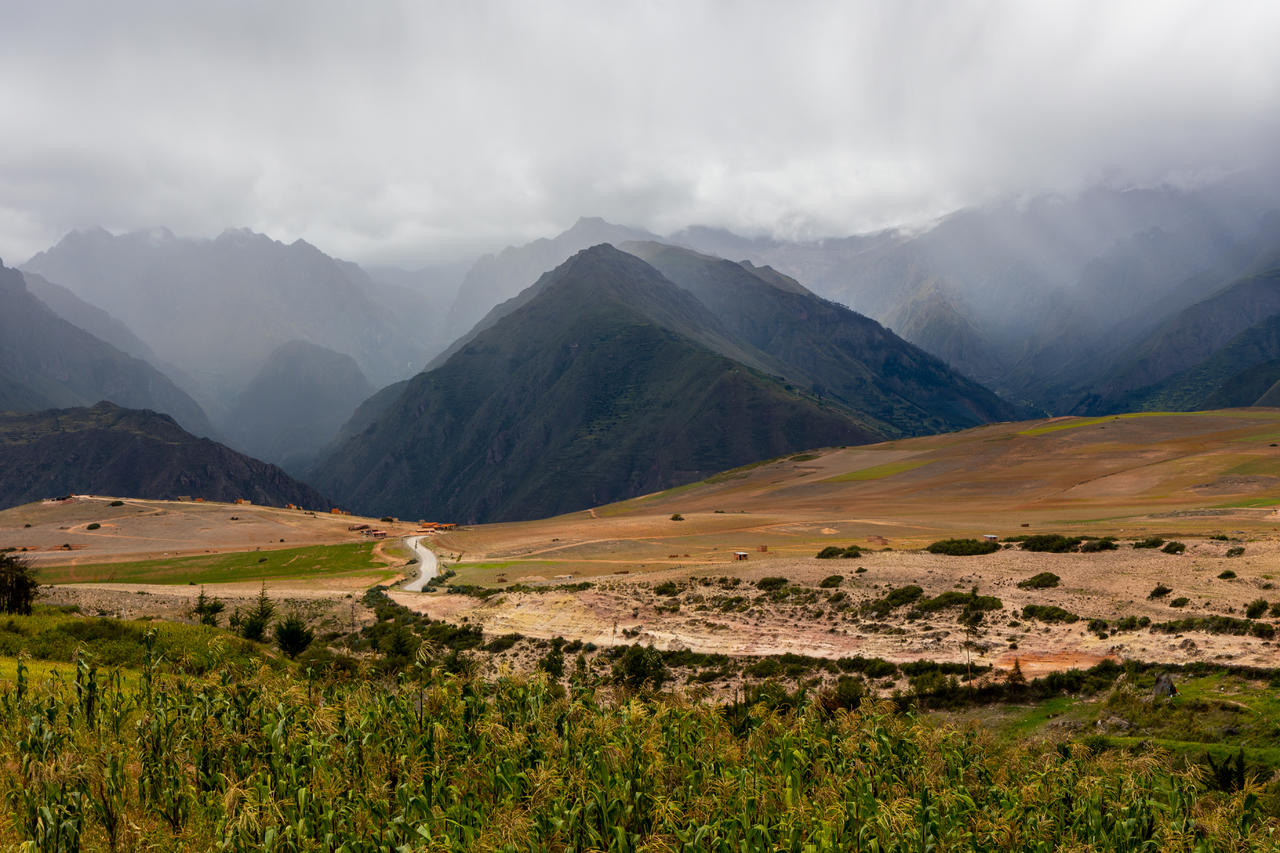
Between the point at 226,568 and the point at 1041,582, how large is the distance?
284 ft

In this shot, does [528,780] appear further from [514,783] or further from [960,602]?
[960,602]

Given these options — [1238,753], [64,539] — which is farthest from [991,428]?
[64,539]

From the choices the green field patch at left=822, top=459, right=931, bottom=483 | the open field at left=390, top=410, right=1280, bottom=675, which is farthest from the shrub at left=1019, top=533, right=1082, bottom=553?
the green field patch at left=822, top=459, right=931, bottom=483

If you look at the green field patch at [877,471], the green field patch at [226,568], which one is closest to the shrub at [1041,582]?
the green field patch at [226,568]

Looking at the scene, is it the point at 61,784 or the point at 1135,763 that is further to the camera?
the point at 1135,763

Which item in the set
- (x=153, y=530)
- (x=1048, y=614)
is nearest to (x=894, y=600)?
(x=1048, y=614)

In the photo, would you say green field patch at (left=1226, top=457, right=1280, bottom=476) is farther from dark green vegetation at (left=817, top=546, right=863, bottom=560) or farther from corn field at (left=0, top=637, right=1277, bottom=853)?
corn field at (left=0, top=637, right=1277, bottom=853)

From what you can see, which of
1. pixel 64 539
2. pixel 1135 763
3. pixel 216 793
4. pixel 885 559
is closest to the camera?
pixel 216 793

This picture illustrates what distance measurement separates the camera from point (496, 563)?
3031 inches

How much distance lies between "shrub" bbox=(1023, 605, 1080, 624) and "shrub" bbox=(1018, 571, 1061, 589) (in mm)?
4509

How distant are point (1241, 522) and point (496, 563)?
71.8 metres

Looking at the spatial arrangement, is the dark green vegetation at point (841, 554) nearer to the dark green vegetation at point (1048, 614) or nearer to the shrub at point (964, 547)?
the shrub at point (964, 547)

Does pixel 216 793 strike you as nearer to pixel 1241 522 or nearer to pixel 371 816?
pixel 371 816

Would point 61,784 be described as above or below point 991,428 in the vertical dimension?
below
